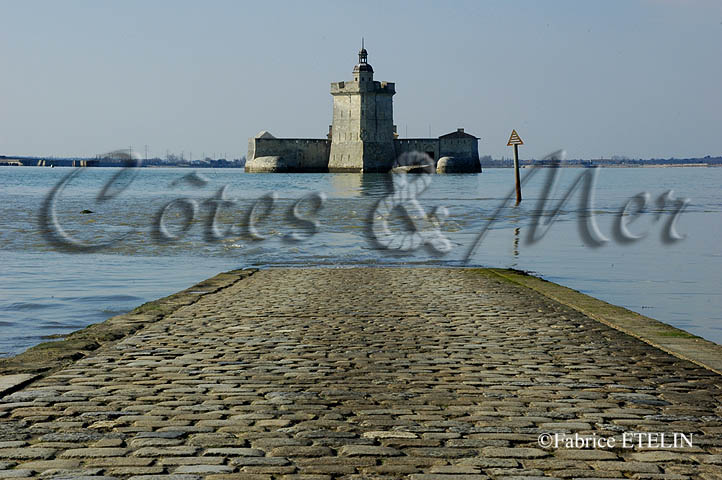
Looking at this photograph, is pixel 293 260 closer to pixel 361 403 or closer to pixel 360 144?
pixel 361 403

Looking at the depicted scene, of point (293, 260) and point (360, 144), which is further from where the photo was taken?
point (360, 144)

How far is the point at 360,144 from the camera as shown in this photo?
11281 centimetres

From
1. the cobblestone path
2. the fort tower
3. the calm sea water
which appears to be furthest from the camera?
the fort tower

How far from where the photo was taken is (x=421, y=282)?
43.4 ft

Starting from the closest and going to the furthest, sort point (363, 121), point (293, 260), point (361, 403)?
point (361, 403) < point (293, 260) < point (363, 121)

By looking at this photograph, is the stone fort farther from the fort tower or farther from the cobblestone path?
the cobblestone path

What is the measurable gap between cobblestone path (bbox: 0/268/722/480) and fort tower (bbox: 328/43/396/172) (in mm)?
103087

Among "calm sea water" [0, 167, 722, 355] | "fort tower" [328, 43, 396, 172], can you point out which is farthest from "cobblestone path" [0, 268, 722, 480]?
"fort tower" [328, 43, 396, 172]

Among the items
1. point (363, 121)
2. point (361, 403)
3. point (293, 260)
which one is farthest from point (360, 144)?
point (361, 403)

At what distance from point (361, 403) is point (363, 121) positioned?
10750cm

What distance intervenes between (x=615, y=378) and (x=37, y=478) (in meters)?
4.27

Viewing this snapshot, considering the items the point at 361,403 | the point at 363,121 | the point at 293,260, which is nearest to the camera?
the point at 361,403

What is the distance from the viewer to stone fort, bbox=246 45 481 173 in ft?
365

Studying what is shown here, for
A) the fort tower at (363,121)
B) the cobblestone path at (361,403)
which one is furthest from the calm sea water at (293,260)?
the fort tower at (363,121)
